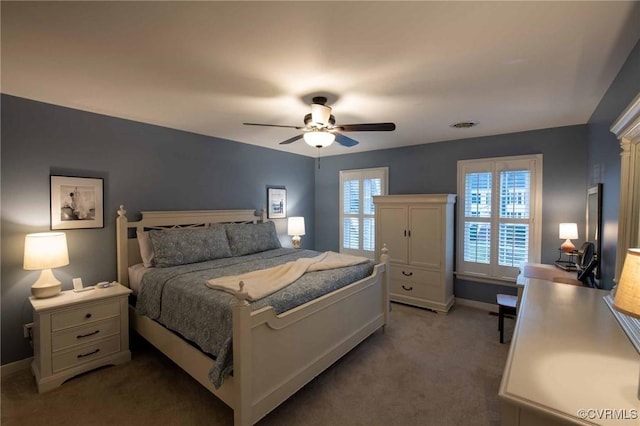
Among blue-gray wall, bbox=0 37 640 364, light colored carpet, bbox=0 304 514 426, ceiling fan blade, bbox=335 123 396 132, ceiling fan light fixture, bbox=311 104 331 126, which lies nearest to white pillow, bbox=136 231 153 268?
blue-gray wall, bbox=0 37 640 364

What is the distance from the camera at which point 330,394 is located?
89.2 inches

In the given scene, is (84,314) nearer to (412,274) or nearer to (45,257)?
(45,257)

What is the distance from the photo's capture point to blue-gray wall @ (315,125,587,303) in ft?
11.2

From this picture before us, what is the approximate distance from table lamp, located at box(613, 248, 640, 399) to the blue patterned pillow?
10.5 feet

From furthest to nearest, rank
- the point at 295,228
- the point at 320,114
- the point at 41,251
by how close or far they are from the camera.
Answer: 1. the point at 295,228
2. the point at 320,114
3. the point at 41,251

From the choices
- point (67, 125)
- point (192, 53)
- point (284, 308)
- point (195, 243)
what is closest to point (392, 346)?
point (284, 308)

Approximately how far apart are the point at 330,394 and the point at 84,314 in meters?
2.15

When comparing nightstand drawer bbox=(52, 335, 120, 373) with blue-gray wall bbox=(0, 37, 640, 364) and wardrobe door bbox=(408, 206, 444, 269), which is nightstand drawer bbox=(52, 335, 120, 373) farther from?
wardrobe door bbox=(408, 206, 444, 269)

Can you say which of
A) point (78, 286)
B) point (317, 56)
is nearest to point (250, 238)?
point (78, 286)

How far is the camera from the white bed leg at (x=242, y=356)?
1.73 meters

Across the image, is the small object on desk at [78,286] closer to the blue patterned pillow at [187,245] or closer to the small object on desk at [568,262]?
the blue patterned pillow at [187,245]

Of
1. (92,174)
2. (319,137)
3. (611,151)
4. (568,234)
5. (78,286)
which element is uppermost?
(319,137)

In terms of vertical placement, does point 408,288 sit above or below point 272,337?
below

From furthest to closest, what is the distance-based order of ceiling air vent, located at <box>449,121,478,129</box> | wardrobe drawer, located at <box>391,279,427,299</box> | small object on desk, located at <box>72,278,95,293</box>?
wardrobe drawer, located at <box>391,279,427,299</box>
ceiling air vent, located at <box>449,121,478,129</box>
small object on desk, located at <box>72,278,95,293</box>
